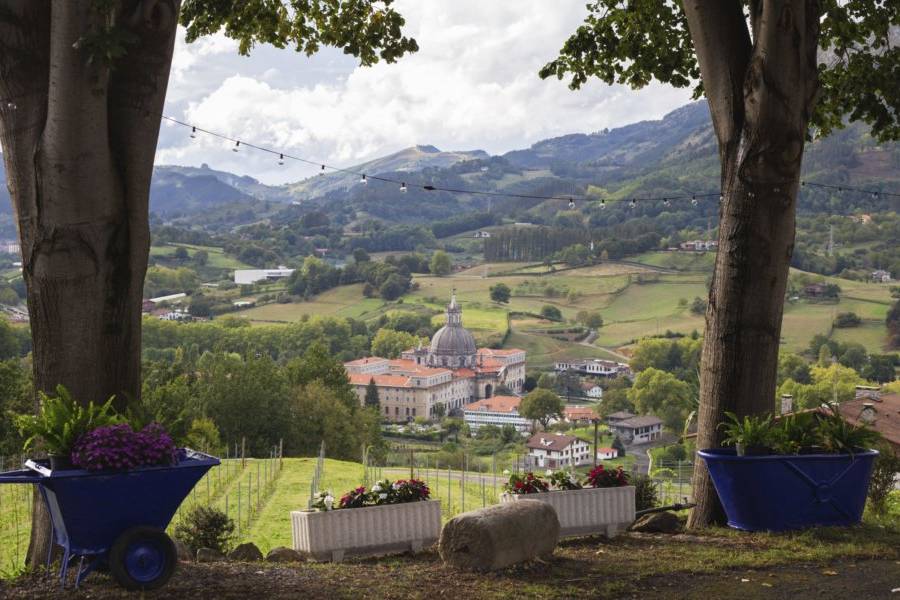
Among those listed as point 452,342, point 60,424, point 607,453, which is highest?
point 60,424

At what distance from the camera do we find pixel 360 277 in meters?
198

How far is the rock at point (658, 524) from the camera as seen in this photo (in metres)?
8.34

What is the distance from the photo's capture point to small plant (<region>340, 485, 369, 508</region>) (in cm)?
734

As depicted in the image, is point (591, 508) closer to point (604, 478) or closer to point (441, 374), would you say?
point (604, 478)

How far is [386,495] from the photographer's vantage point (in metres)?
7.45

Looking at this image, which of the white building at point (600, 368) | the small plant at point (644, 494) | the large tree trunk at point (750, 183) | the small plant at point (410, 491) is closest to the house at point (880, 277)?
the white building at point (600, 368)

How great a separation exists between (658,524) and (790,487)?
119 cm

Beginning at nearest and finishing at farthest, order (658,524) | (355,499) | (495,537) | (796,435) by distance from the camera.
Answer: (495,537)
(355,499)
(796,435)
(658,524)

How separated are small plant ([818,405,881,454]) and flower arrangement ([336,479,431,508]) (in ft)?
10.0

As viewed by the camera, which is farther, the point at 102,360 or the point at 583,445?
the point at 583,445

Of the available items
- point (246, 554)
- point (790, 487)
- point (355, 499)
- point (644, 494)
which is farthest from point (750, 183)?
point (246, 554)

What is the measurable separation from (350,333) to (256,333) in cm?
2052

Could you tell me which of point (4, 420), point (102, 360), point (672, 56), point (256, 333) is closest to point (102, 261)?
point (102, 360)

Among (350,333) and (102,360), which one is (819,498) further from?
(350,333)
